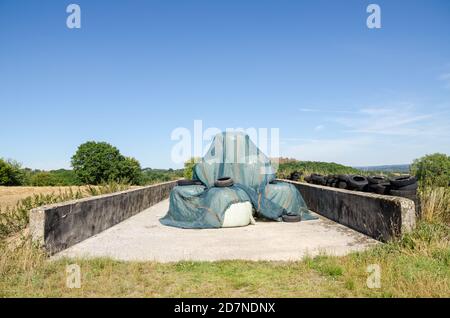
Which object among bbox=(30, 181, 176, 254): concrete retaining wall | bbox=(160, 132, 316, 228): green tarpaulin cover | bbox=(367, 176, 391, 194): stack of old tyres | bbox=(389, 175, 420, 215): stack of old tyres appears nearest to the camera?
bbox=(30, 181, 176, 254): concrete retaining wall

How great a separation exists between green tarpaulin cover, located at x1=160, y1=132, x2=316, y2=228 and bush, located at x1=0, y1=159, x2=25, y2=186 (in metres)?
38.7

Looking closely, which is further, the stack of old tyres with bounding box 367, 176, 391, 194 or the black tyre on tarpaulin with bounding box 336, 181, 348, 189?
the black tyre on tarpaulin with bounding box 336, 181, 348, 189

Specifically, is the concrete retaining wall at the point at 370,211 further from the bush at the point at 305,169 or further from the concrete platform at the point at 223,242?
the bush at the point at 305,169

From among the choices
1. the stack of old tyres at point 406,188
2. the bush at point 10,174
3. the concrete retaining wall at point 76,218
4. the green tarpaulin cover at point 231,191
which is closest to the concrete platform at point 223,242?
the concrete retaining wall at point 76,218

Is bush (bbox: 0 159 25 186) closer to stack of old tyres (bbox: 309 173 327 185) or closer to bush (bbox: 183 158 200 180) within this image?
bush (bbox: 183 158 200 180)

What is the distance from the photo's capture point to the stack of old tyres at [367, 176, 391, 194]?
8.77 meters

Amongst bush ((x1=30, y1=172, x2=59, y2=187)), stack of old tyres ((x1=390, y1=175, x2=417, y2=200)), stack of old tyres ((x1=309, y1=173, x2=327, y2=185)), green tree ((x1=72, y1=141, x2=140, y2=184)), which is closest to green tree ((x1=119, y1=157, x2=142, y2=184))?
green tree ((x1=72, y1=141, x2=140, y2=184))

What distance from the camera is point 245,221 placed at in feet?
31.1

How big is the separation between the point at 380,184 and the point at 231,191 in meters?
3.87

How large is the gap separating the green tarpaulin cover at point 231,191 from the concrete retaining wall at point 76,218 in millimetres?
1435

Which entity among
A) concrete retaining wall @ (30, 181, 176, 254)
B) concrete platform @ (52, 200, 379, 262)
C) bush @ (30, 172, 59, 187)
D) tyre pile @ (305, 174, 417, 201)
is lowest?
bush @ (30, 172, 59, 187)
